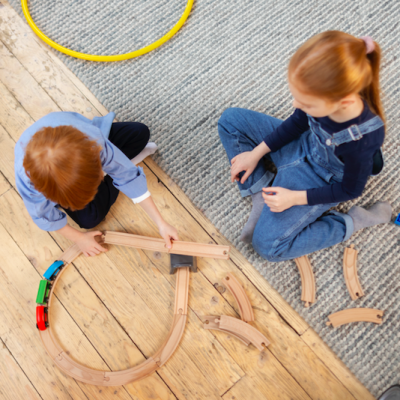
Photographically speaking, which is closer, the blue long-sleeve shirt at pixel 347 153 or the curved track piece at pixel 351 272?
the blue long-sleeve shirt at pixel 347 153

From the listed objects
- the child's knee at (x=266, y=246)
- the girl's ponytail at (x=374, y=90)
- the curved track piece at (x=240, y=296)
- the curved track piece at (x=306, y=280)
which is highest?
the girl's ponytail at (x=374, y=90)

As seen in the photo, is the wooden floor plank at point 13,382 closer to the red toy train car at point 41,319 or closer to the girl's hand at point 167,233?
the red toy train car at point 41,319

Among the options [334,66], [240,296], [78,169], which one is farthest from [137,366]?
[334,66]

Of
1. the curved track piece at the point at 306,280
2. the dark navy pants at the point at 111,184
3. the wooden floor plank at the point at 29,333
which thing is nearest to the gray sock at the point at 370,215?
the curved track piece at the point at 306,280

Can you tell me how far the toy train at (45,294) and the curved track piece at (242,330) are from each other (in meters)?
0.47

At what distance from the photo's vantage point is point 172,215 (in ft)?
3.27

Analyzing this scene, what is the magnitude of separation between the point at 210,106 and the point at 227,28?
290 mm

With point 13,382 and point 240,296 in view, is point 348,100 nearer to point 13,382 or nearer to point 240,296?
point 240,296

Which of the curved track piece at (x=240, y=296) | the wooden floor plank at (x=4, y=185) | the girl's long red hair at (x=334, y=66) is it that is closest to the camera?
the girl's long red hair at (x=334, y=66)

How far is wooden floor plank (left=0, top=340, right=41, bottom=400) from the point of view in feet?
2.95

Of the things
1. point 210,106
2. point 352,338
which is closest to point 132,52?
point 210,106

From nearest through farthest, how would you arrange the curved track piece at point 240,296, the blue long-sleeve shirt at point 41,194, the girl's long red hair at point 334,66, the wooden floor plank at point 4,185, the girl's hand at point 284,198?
the girl's long red hair at point 334,66 < the blue long-sleeve shirt at point 41,194 < the girl's hand at point 284,198 < the curved track piece at point 240,296 < the wooden floor plank at point 4,185

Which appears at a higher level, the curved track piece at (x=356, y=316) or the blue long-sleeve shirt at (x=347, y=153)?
the blue long-sleeve shirt at (x=347, y=153)

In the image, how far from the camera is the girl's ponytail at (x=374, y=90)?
0.57m
